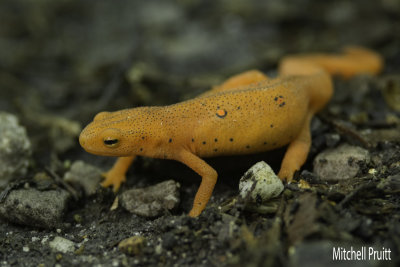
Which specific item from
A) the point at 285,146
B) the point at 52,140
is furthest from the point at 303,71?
the point at 52,140

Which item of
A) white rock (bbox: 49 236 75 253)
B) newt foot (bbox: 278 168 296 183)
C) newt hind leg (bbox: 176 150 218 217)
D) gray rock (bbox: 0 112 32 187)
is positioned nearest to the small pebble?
white rock (bbox: 49 236 75 253)

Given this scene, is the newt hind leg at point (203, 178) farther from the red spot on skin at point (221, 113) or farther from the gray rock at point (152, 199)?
the red spot on skin at point (221, 113)

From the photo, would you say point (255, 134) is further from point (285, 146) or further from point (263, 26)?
point (263, 26)

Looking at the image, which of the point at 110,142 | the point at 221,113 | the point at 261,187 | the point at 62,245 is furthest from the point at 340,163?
the point at 62,245

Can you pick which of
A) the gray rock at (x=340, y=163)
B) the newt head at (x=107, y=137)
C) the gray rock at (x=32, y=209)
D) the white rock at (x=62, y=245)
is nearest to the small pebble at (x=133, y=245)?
the white rock at (x=62, y=245)

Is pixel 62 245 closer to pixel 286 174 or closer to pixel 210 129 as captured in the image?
pixel 210 129

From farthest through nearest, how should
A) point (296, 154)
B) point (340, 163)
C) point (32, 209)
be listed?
1. point (296, 154)
2. point (340, 163)
3. point (32, 209)

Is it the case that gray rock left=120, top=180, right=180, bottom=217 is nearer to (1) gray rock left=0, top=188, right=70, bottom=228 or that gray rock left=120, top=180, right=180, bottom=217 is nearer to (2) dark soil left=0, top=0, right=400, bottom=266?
(2) dark soil left=0, top=0, right=400, bottom=266
